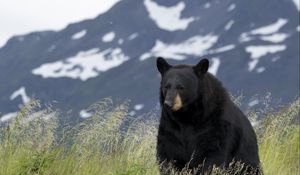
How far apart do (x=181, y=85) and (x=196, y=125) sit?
14.1 inches

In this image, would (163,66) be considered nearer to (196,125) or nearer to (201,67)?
(201,67)

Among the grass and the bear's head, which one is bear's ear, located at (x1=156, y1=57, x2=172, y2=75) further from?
the grass

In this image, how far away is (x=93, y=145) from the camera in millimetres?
8242

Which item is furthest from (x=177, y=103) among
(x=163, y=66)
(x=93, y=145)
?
(x=93, y=145)

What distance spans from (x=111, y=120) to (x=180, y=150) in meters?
1.49

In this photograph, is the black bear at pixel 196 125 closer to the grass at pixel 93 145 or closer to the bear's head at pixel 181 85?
the bear's head at pixel 181 85

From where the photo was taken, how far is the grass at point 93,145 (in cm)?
721

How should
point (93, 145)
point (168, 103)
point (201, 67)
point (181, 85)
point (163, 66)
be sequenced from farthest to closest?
point (93, 145), point (163, 66), point (201, 67), point (181, 85), point (168, 103)

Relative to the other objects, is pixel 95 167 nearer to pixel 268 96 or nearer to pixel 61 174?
pixel 61 174

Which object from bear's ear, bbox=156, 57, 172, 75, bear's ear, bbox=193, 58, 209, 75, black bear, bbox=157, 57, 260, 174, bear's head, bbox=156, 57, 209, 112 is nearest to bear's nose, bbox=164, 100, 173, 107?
bear's head, bbox=156, 57, 209, 112

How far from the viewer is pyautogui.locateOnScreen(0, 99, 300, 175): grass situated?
7.21 metres

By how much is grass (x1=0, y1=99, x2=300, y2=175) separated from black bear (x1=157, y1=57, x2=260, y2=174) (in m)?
0.21

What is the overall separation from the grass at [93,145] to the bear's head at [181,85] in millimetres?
556

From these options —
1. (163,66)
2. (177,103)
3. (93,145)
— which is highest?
(163,66)
